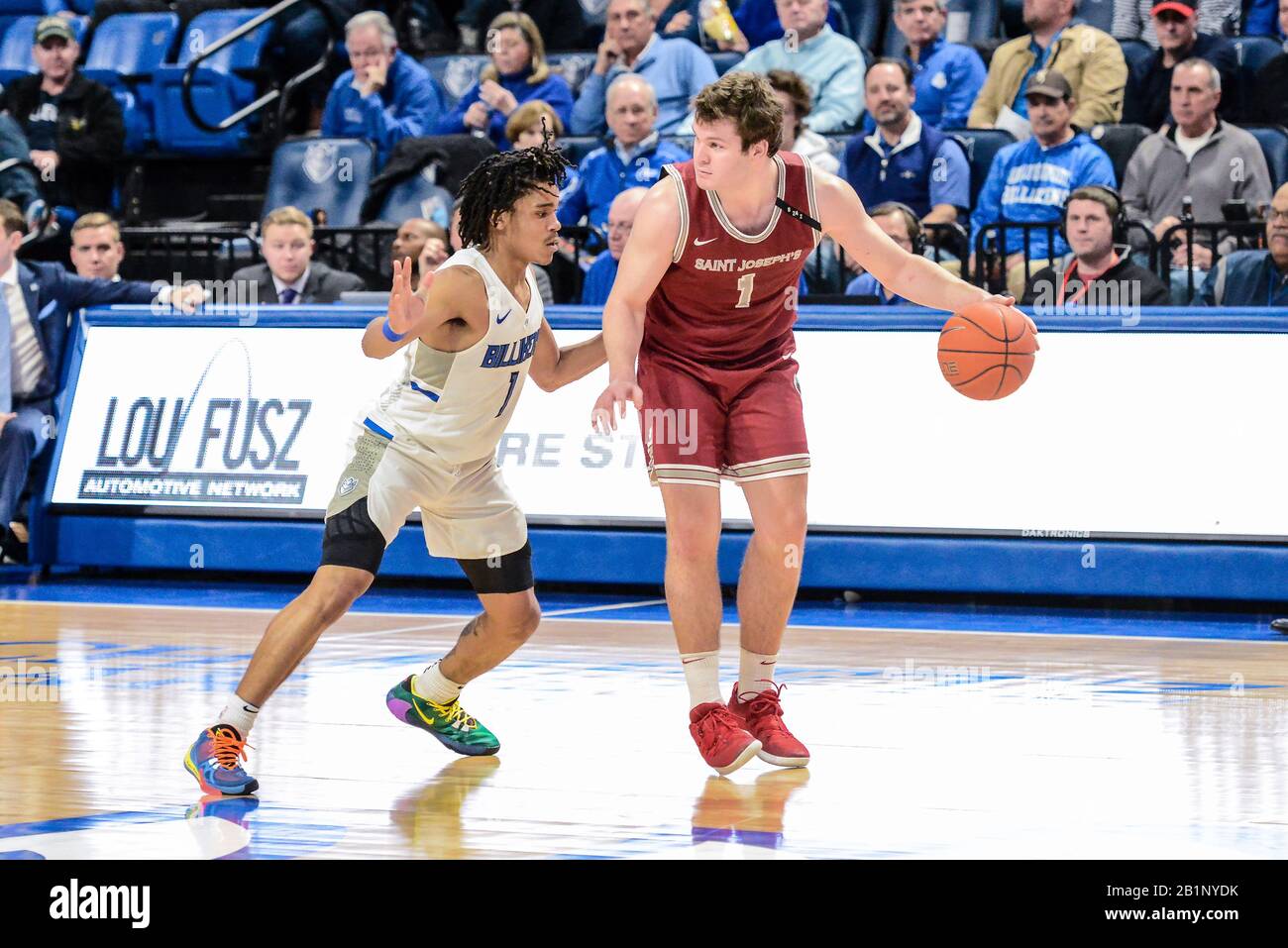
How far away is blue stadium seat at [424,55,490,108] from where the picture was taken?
48.9 ft

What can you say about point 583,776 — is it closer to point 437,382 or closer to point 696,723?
point 696,723

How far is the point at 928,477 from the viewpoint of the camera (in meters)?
9.34

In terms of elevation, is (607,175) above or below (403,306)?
above

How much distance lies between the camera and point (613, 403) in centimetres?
530

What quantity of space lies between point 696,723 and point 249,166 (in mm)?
11503

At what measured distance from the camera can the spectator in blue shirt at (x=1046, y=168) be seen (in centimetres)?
1095

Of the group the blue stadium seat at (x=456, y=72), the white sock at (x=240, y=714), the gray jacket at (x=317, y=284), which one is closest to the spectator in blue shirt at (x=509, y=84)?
the blue stadium seat at (x=456, y=72)

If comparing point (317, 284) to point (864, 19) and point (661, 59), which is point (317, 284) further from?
point (864, 19)

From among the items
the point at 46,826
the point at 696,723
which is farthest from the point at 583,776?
the point at 46,826

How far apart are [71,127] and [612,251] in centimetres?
690

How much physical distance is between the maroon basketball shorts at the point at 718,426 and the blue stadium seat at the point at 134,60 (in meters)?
11.4

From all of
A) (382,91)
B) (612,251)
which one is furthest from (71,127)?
(612,251)

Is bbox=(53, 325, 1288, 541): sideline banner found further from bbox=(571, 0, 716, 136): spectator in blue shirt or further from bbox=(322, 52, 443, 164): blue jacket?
bbox=(322, 52, 443, 164): blue jacket

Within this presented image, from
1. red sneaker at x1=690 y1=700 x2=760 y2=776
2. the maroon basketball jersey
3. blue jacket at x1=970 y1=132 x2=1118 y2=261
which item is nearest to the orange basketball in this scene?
the maroon basketball jersey
